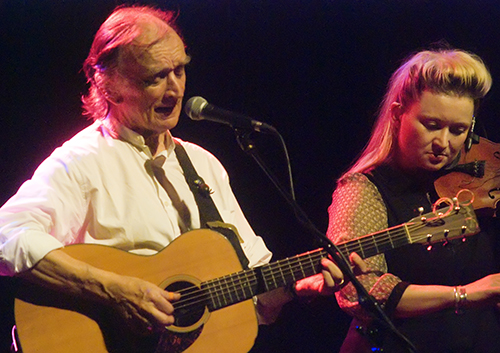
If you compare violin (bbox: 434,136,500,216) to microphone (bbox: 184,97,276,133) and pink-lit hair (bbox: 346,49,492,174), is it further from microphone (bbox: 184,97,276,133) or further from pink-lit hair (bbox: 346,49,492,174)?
microphone (bbox: 184,97,276,133)

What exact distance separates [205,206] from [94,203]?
1.79 ft

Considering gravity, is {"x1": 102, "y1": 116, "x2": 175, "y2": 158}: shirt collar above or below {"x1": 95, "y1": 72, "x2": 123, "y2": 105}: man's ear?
below

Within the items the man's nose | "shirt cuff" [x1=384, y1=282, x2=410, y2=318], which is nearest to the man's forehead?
the man's nose

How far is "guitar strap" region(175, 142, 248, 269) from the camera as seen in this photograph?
262cm

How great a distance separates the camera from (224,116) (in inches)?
88.1

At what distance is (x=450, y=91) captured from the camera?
2.64 metres

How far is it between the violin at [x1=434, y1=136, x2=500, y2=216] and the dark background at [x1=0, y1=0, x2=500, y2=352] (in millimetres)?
1127

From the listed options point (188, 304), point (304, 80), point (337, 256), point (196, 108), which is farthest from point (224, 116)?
point (304, 80)

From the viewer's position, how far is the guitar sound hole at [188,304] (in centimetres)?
238

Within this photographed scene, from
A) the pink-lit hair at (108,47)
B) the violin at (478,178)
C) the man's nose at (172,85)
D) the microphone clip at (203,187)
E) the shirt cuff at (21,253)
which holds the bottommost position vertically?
the violin at (478,178)

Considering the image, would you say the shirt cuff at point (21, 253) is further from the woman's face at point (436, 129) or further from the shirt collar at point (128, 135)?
the woman's face at point (436, 129)

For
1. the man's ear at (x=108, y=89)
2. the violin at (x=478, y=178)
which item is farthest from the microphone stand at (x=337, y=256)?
the man's ear at (x=108, y=89)

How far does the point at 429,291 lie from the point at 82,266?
4.92 feet

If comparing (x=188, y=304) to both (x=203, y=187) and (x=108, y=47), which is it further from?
(x=108, y=47)
